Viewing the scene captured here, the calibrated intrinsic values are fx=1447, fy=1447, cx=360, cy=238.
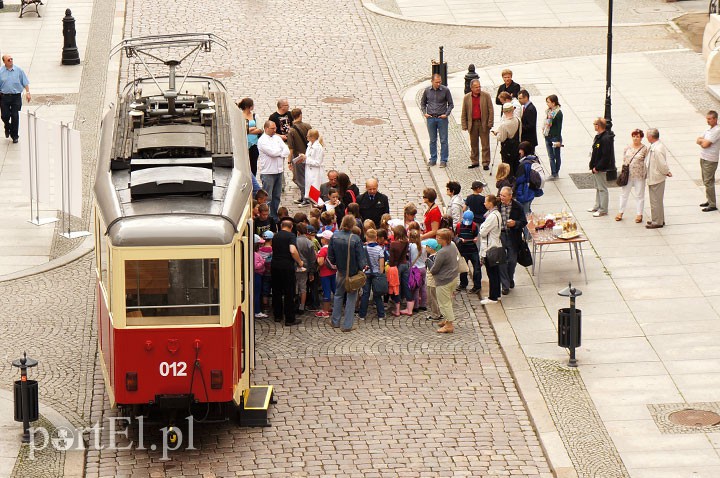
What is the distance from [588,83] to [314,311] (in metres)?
12.2

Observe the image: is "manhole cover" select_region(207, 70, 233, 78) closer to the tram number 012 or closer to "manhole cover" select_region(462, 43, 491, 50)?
"manhole cover" select_region(462, 43, 491, 50)

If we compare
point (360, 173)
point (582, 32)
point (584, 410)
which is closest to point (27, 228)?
point (360, 173)

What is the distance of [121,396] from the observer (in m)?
16.2

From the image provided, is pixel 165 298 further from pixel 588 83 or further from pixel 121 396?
pixel 588 83

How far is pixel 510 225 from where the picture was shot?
20719 millimetres

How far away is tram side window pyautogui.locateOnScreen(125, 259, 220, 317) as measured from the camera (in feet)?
52.3

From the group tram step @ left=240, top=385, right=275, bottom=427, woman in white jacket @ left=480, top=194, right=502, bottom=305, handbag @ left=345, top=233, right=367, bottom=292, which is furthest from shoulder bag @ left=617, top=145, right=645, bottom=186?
tram step @ left=240, top=385, right=275, bottom=427

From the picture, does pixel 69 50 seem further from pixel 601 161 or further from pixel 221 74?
pixel 601 161

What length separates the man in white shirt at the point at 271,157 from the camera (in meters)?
23.7

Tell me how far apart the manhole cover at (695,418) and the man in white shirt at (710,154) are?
23.6ft

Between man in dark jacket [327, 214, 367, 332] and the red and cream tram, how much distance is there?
259 cm

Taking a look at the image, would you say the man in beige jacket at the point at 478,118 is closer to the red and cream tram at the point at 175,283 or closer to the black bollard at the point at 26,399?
the red and cream tram at the point at 175,283

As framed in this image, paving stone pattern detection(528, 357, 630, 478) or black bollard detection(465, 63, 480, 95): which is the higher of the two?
black bollard detection(465, 63, 480, 95)

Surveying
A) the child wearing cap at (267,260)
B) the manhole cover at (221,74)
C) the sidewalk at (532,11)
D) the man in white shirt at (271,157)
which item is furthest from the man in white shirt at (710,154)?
the sidewalk at (532,11)
